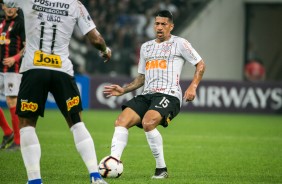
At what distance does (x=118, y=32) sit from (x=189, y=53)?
16761mm

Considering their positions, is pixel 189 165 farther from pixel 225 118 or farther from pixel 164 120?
pixel 225 118

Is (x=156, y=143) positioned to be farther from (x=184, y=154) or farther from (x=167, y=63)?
(x=184, y=154)

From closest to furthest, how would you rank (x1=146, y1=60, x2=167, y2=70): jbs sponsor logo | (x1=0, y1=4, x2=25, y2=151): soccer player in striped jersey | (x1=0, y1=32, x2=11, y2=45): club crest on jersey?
1. (x1=146, y1=60, x2=167, y2=70): jbs sponsor logo
2. (x1=0, y1=4, x2=25, y2=151): soccer player in striped jersey
3. (x1=0, y1=32, x2=11, y2=45): club crest on jersey

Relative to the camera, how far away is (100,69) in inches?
1043

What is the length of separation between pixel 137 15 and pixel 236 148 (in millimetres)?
14199

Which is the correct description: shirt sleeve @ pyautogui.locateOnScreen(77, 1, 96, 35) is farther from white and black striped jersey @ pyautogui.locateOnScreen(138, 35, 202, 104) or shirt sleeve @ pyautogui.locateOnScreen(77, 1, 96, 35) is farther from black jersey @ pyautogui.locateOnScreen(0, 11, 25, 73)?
black jersey @ pyautogui.locateOnScreen(0, 11, 25, 73)

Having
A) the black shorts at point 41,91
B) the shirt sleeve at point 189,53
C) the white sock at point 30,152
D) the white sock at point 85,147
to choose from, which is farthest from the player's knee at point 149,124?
the white sock at point 30,152

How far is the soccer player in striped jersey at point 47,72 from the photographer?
8141mm

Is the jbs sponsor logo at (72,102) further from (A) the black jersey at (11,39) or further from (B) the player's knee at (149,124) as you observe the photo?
(A) the black jersey at (11,39)

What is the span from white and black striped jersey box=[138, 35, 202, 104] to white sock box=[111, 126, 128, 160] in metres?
0.84

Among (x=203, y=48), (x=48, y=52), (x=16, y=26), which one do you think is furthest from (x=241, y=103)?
(x=48, y=52)

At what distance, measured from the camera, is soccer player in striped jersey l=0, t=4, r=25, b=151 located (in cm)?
1276

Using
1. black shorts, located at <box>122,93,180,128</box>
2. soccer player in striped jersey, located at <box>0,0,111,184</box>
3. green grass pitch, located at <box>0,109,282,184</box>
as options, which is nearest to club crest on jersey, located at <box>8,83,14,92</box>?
green grass pitch, located at <box>0,109,282,184</box>

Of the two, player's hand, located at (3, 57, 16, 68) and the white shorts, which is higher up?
player's hand, located at (3, 57, 16, 68)
